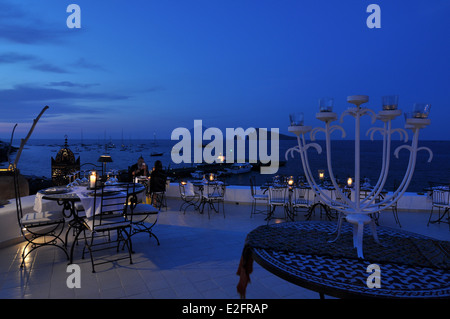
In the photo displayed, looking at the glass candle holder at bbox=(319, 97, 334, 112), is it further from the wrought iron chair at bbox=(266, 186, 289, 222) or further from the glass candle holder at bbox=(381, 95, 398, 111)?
the wrought iron chair at bbox=(266, 186, 289, 222)

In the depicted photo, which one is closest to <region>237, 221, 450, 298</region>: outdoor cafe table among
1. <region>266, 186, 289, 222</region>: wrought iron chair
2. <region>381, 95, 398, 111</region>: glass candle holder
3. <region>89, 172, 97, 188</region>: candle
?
<region>381, 95, 398, 111</region>: glass candle holder

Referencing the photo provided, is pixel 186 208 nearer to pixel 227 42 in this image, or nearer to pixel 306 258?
pixel 306 258

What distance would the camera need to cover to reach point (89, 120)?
29.1 metres

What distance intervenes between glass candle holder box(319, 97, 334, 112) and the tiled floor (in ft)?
7.11

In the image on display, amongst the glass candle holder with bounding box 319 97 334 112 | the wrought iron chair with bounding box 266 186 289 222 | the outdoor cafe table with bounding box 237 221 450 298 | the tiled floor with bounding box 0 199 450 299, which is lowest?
the tiled floor with bounding box 0 199 450 299

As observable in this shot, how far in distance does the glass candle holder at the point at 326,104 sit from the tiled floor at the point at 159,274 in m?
2.17

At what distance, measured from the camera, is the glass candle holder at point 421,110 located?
1.80 m

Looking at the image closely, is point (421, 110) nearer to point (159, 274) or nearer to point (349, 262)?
Result: point (349, 262)

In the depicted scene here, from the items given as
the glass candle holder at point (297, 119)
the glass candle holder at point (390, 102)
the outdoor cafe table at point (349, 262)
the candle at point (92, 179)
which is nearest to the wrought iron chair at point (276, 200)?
the candle at point (92, 179)

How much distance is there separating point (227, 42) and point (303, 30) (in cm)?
381

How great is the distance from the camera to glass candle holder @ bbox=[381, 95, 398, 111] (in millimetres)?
1824

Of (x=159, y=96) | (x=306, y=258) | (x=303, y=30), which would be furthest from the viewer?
(x=159, y=96)
